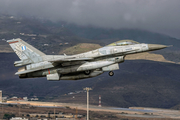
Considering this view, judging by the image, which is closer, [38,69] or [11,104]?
[38,69]

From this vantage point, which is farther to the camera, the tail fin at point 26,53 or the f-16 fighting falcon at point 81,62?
the tail fin at point 26,53

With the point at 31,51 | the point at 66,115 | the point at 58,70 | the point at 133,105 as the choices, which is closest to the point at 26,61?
the point at 31,51

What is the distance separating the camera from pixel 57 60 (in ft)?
142

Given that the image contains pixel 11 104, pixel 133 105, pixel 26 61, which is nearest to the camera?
pixel 26 61

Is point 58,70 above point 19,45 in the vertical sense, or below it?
below

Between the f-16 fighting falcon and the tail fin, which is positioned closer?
the f-16 fighting falcon

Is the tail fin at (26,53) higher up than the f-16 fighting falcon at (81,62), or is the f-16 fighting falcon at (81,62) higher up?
the tail fin at (26,53)

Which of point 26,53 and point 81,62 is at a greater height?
point 26,53

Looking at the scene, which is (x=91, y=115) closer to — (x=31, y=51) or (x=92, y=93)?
(x=92, y=93)

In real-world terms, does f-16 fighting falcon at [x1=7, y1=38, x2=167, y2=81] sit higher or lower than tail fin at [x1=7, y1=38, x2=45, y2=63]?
lower

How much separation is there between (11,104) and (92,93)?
6178 centimetres

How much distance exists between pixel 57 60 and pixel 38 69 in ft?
11.3

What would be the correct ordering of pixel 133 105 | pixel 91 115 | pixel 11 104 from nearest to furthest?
pixel 91 115 → pixel 11 104 → pixel 133 105

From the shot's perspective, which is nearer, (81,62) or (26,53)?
(81,62)
